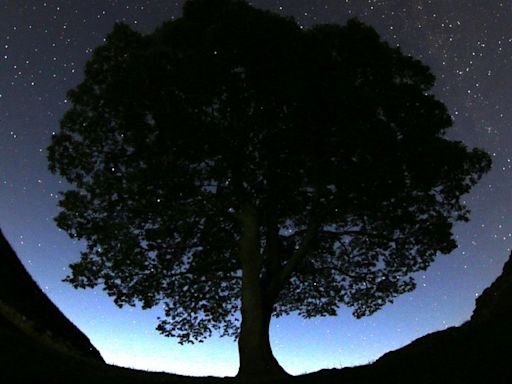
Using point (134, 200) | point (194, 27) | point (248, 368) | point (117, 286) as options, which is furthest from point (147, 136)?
point (248, 368)

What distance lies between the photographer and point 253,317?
19.9 metres

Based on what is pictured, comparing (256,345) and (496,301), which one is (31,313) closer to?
(256,345)

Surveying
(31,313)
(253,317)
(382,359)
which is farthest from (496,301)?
(31,313)

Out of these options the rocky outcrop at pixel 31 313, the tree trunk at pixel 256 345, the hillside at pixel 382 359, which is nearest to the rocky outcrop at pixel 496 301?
the hillside at pixel 382 359

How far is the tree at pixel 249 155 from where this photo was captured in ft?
61.7

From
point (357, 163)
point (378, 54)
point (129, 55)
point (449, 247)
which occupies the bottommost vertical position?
point (449, 247)

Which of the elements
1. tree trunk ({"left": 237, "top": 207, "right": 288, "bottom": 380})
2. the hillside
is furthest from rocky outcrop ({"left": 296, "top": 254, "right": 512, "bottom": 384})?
tree trunk ({"left": 237, "top": 207, "right": 288, "bottom": 380})

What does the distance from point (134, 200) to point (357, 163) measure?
8538 millimetres

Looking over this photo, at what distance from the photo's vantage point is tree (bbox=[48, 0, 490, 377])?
18.8 metres

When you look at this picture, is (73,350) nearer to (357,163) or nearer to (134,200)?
(134,200)

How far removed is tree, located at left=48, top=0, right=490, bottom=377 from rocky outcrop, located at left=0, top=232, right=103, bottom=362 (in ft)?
13.1

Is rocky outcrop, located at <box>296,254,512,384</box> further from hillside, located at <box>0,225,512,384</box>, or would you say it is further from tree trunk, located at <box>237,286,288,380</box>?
tree trunk, located at <box>237,286,288,380</box>

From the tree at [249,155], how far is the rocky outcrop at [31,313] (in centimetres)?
399

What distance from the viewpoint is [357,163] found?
61.5 ft
